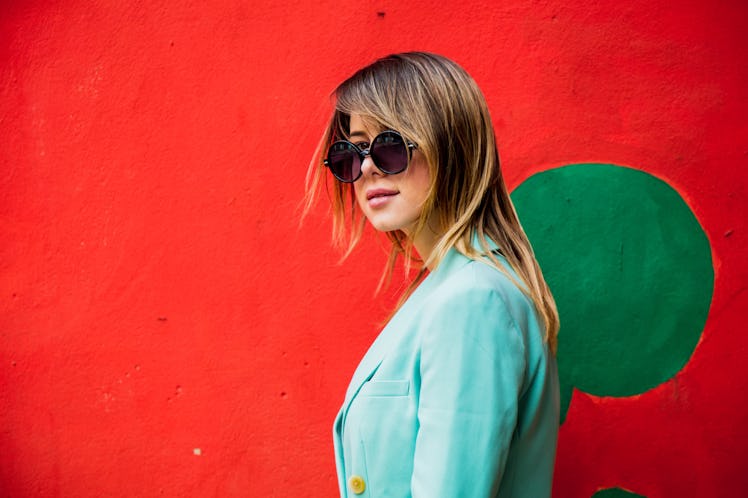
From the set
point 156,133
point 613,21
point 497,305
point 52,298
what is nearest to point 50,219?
point 52,298

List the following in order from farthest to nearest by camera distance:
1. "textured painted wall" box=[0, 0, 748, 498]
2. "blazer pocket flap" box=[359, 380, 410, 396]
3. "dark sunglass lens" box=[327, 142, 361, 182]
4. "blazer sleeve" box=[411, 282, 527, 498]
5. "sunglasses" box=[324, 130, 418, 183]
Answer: "textured painted wall" box=[0, 0, 748, 498] → "dark sunglass lens" box=[327, 142, 361, 182] → "sunglasses" box=[324, 130, 418, 183] → "blazer pocket flap" box=[359, 380, 410, 396] → "blazer sleeve" box=[411, 282, 527, 498]

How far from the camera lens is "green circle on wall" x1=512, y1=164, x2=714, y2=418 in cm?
213

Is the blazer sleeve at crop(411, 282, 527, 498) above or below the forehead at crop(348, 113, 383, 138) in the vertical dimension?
below

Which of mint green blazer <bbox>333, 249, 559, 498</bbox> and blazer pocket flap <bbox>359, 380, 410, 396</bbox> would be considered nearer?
mint green blazer <bbox>333, 249, 559, 498</bbox>

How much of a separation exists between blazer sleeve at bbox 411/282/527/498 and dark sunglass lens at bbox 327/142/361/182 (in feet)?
1.55

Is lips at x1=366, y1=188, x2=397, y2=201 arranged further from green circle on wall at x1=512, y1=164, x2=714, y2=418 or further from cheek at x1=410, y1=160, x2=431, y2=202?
green circle on wall at x1=512, y1=164, x2=714, y2=418

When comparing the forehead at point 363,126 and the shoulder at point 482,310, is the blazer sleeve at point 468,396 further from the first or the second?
the forehead at point 363,126

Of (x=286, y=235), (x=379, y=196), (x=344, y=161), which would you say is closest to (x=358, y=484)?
(x=379, y=196)

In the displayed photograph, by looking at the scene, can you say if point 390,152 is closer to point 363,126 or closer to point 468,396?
point 363,126

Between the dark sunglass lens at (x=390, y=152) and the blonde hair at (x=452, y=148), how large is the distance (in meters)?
0.02

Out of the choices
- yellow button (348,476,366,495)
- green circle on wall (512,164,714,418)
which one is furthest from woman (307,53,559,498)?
green circle on wall (512,164,714,418)

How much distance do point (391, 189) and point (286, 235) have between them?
915 mm

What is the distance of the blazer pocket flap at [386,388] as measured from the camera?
4.36 ft

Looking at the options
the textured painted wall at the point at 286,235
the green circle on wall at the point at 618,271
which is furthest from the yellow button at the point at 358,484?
the green circle on wall at the point at 618,271
